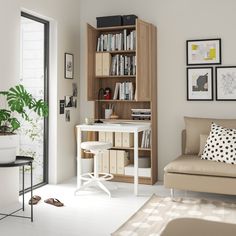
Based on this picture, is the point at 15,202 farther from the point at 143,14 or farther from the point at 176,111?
the point at 143,14

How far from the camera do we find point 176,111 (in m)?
4.82

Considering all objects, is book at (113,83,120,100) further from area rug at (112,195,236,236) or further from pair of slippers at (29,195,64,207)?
pair of slippers at (29,195,64,207)

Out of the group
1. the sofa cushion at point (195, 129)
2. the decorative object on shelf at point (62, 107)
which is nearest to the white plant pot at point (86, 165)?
the decorative object on shelf at point (62, 107)

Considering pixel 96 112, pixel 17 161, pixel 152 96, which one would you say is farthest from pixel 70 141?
pixel 17 161

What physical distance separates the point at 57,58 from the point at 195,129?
198 cm

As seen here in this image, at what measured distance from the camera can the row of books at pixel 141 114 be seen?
479 cm

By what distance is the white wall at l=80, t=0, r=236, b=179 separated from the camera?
4574 mm

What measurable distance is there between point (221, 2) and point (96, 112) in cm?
221

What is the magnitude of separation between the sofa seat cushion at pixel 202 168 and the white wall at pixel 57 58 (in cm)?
161

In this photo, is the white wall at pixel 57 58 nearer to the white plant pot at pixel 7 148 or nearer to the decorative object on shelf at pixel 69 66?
the decorative object on shelf at pixel 69 66

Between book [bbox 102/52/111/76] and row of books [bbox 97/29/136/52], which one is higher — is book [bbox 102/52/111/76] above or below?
below

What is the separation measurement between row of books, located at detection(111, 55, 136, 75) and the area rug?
1.70 meters

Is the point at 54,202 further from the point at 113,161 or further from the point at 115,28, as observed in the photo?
the point at 115,28

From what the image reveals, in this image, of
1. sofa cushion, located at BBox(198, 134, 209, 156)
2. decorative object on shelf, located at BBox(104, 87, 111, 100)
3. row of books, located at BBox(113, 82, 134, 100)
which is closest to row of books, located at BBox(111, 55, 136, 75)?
row of books, located at BBox(113, 82, 134, 100)
